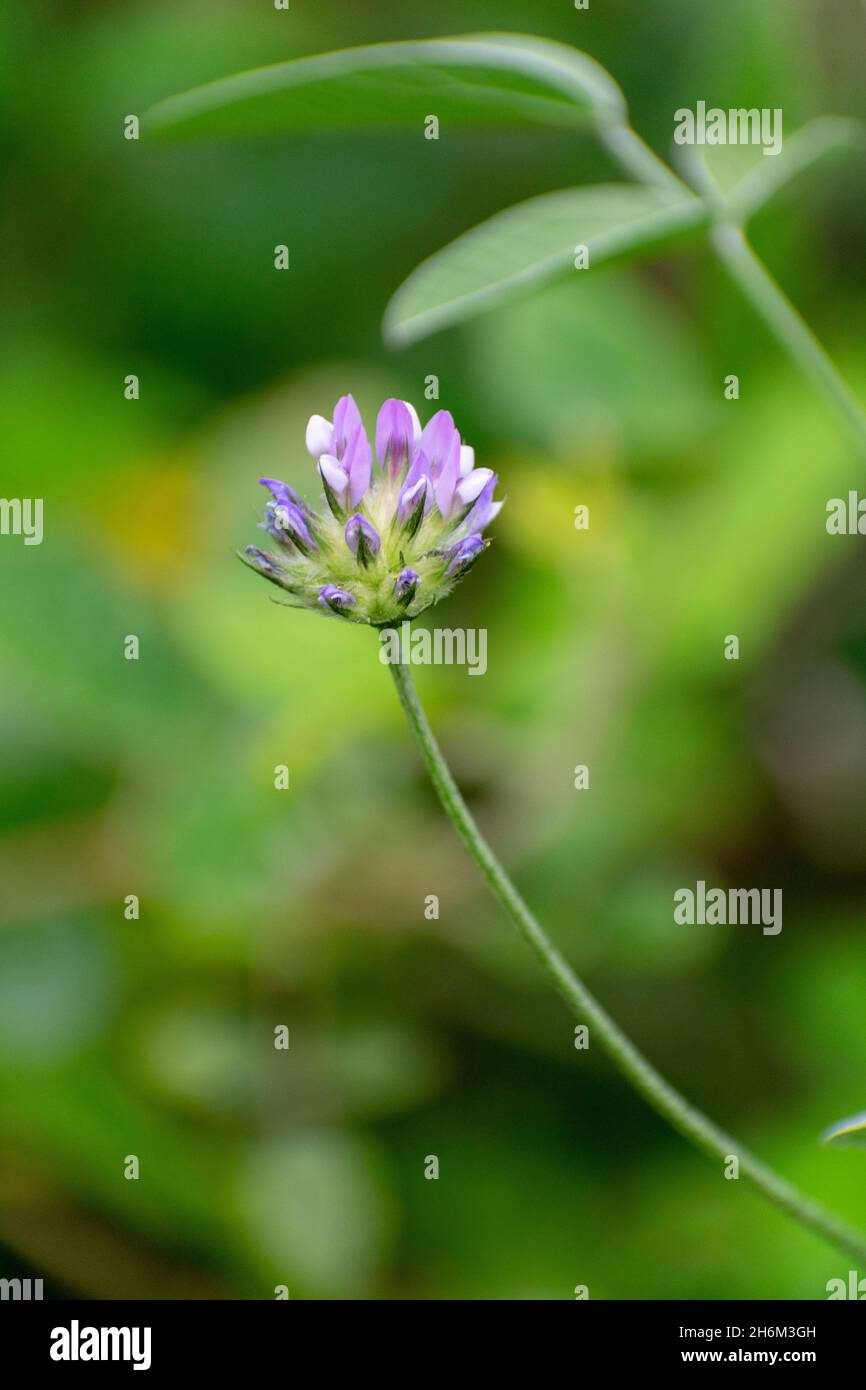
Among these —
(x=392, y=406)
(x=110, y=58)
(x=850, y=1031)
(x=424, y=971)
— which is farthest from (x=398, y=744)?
(x=110, y=58)

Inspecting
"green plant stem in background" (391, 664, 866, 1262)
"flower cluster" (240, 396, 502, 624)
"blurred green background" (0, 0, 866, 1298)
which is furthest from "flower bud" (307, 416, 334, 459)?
"blurred green background" (0, 0, 866, 1298)

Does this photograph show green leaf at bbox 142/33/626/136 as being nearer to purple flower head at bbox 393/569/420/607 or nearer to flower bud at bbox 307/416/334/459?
flower bud at bbox 307/416/334/459

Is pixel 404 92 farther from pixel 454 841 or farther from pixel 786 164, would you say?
pixel 454 841

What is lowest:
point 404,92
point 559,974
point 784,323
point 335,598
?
point 559,974

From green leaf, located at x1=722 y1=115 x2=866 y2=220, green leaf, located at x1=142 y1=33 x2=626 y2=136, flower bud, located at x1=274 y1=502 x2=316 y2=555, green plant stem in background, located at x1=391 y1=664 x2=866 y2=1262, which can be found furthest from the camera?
green leaf, located at x1=722 y1=115 x2=866 y2=220

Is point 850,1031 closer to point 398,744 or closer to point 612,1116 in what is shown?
point 612,1116

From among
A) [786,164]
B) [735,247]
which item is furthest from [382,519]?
[786,164]
